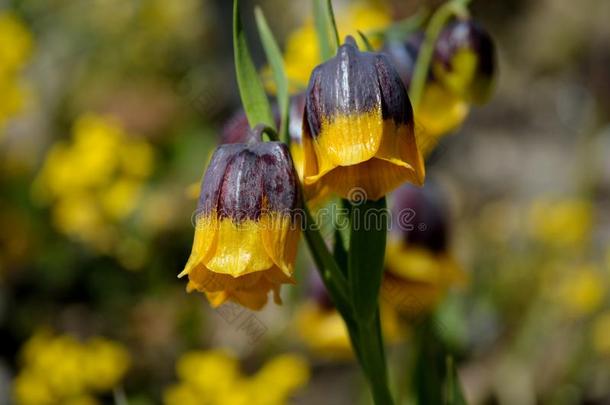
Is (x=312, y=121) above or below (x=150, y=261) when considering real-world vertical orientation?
above

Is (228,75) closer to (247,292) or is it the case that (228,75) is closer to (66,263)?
(66,263)

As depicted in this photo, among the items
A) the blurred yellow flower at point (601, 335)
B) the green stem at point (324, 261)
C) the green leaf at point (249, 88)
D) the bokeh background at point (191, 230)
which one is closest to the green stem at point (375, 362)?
the green stem at point (324, 261)

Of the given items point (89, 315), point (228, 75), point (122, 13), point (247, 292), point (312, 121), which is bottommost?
point (89, 315)

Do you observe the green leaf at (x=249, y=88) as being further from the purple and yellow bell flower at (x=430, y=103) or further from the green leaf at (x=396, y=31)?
the purple and yellow bell flower at (x=430, y=103)

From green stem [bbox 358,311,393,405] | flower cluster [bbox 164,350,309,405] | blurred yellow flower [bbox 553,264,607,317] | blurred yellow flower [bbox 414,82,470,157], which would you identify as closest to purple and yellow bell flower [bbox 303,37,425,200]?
green stem [bbox 358,311,393,405]

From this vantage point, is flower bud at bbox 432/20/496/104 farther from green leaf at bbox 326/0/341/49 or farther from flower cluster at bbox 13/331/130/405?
flower cluster at bbox 13/331/130/405

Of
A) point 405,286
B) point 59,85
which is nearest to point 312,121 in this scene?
point 405,286

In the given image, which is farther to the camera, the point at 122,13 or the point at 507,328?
the point at 122,13
